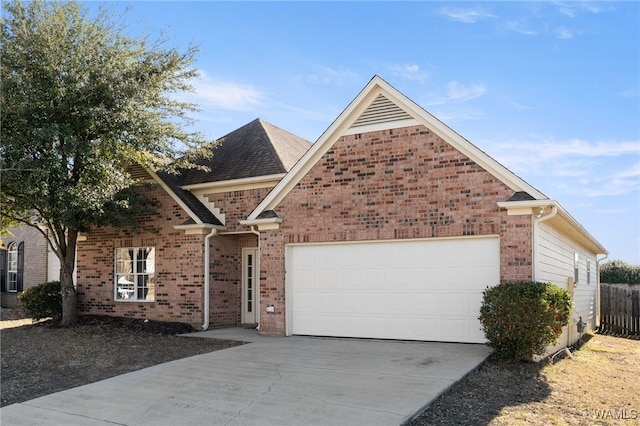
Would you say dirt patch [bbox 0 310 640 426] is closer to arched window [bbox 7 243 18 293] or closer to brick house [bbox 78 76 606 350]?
brick house [bbox 78 76 606 350]

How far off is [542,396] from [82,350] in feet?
30.4

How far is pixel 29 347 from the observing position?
12836 millimetres

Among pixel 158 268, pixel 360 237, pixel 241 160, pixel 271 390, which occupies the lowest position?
pixel 271 390

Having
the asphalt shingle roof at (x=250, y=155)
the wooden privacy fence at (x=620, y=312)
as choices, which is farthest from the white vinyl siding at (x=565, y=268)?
→ the asphalt shingle roof at (x=250, y=155)

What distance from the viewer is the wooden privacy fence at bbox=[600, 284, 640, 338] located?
2017 centimetres

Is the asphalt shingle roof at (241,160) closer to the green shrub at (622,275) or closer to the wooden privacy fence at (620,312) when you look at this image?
the wooden privacy fence at (620,312)

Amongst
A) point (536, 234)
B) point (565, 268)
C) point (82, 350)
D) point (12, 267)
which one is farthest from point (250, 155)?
point (12, 267)

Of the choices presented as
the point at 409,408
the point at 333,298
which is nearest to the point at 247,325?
the point at 333,298

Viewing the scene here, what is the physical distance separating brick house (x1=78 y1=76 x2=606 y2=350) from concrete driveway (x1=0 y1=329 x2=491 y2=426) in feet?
5.46

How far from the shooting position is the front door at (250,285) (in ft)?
56.3

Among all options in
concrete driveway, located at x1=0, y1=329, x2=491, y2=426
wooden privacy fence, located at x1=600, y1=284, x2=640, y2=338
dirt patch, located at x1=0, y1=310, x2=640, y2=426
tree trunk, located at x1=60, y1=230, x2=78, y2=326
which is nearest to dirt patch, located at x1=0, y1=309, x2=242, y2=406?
dirt patch, located at x1=0, y1=310, x2=640, y2=426

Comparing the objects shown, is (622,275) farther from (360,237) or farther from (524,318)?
(524,318)

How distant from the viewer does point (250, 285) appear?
1733 cm

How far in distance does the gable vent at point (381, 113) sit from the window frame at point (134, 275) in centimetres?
781
